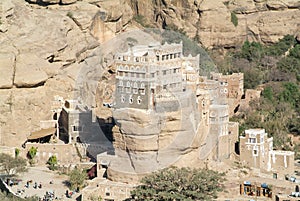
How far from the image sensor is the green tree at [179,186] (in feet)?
115

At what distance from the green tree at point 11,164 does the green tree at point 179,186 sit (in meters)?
5.61

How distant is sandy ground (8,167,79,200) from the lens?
3784 centimetres

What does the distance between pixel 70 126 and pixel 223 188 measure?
843cm

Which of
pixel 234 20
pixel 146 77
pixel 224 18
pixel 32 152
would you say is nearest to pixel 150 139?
pixel 146 77

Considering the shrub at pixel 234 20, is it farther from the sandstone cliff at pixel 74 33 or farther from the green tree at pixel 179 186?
the green tree at pixel 179 186

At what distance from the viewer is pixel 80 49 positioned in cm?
4753

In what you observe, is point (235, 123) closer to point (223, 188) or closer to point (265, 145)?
point (265, 145)

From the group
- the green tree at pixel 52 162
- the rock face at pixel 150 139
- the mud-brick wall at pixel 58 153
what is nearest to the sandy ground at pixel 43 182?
the green tree at pixel 52 162

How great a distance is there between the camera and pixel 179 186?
3553cm

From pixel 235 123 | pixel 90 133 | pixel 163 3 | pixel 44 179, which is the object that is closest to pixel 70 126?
pixel 90 133

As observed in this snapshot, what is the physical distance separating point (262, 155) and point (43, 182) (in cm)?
843

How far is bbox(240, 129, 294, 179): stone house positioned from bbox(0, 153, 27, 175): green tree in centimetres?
843

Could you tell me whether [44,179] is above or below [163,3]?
below

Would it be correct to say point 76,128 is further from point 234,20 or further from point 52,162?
point 234,20
